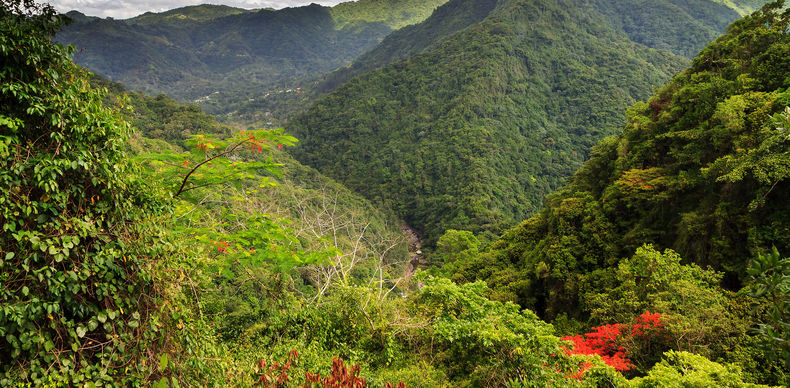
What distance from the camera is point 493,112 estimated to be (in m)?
79.1

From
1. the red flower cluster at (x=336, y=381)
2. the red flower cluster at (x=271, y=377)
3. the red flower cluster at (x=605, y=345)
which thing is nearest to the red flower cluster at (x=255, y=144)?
the red flower cluster at (x=271, y=377)

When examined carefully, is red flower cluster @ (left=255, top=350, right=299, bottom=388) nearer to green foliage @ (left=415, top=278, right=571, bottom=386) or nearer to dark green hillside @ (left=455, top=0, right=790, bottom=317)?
green foliage @ (left=415, top=278, right=571, bottom=386)

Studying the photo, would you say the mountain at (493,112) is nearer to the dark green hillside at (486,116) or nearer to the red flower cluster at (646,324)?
the dark green hillside at (486,116)

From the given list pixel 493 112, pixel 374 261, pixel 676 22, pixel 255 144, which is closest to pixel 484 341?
pixel 255 144

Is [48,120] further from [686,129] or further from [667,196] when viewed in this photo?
[686,129]

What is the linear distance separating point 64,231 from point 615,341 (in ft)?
38.5

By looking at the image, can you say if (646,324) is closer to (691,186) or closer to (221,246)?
(691,186)

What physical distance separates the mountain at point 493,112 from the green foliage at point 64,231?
164ft

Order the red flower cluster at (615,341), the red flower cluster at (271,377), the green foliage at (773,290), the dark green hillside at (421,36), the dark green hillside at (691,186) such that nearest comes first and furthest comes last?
the green foliage at (773,290) → the red flower cluster at (271,377) → the red flower cluster at (615,341) → the dark green hillside at (691,186) → the dark green hillside at (421,36)

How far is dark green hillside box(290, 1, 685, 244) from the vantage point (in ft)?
214

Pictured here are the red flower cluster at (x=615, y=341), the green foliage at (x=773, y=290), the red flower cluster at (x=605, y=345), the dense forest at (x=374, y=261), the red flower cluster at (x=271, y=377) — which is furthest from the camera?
the red flower cluster at (x=605, y=345)

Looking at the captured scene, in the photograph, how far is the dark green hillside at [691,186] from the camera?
412 inches

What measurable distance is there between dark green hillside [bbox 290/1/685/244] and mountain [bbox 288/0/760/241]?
0.29 metres

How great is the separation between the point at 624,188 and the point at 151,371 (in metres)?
17.9
